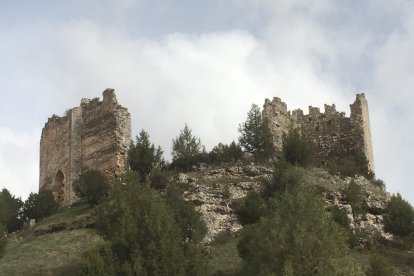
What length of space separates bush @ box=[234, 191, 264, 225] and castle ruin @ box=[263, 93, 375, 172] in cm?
1139

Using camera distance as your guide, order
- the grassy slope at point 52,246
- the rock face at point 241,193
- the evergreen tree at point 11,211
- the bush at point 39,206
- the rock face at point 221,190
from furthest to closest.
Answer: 1. the bush at point 39,206
2. the evergreen tree at point 11,211
3. the rock face at point 241,193
4. the rock face at point 221,190
5. the grassy slope at point 52,246

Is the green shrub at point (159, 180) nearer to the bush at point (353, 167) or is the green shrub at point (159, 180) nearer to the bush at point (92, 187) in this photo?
the bush at point (92, 187)

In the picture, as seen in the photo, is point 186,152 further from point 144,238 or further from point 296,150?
point 144,238

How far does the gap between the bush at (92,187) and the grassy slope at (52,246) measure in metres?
0.72

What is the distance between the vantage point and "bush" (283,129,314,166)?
143 ft

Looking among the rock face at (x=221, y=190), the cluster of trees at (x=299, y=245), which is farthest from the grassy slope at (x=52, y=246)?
the cluster of trees at (x=299, y=245)

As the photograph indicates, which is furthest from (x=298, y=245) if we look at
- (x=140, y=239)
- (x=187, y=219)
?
(x=187, y=219)

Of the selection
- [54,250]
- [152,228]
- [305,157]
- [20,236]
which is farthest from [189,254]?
[305,157]

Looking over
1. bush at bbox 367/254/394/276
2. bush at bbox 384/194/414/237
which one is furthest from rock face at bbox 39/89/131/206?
bush at bbox 367/254/394/276

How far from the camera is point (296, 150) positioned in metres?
43.5

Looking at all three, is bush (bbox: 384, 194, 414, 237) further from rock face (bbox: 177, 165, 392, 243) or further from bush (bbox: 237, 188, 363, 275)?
bush (bbox: 237, 188, 363, 275)

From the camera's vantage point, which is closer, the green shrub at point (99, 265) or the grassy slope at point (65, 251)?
the green shrub at point (99, 265)

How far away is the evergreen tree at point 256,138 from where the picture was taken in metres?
45.2

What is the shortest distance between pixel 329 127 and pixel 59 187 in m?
17.8
